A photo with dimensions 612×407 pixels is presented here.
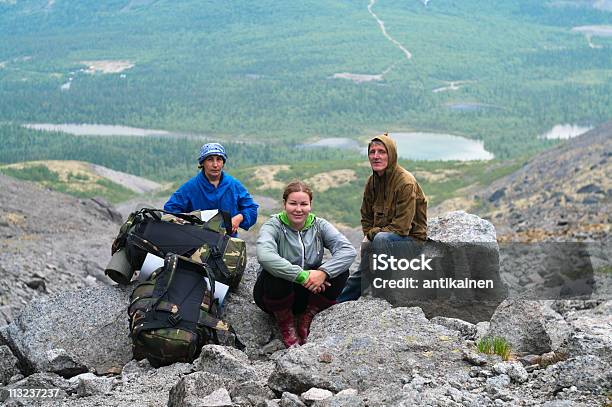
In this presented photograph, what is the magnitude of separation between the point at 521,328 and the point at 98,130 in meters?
175

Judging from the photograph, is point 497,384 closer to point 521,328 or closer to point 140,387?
point 521,328

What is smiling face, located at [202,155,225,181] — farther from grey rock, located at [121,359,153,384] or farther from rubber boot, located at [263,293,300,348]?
grey rock, located at [121,359,153,384]

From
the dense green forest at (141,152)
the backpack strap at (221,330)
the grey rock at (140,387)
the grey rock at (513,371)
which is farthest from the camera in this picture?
the dense green forest at (141,152)

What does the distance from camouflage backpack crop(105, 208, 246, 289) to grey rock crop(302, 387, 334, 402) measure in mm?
2811

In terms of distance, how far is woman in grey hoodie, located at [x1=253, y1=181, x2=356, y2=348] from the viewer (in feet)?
31.4

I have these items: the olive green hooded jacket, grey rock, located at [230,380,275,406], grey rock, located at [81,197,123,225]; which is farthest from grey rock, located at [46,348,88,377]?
grey rock, located at [81,197,123,225]

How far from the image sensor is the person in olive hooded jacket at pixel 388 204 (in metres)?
10.0

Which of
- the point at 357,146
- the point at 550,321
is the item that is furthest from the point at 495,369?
the point at 357,146

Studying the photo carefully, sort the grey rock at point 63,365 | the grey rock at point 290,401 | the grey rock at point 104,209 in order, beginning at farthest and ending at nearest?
the grey rock at point 104,209 → the grey rock at point 63,365 → the grey rock at point 290,401

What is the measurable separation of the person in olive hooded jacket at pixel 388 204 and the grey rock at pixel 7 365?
3957mm

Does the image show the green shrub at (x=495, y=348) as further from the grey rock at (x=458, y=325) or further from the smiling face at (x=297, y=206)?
the smiling face at (x=297, y=206)

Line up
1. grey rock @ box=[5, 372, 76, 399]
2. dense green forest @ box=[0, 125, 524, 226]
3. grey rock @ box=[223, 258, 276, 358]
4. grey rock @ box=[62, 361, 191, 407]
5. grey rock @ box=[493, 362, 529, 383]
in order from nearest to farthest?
grey rock @ box=[493, 362, 529, 383] → grey rock @ box=[62, 361, 191, 407] → grey rock @ box=[5, 372, 76, 399] → grey rock @ box=[223, 258, 276, 358] → dense green forest @ box=[0, 125, 524, 226]

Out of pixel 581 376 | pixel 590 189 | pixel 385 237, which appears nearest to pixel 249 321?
pixel 385 237

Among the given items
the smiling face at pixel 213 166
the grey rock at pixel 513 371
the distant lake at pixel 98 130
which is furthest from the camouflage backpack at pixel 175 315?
the distant lake at pixel 98 130
